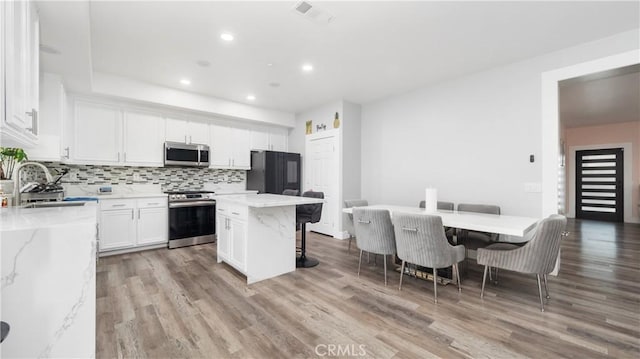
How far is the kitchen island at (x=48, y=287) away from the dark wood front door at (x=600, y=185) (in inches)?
425

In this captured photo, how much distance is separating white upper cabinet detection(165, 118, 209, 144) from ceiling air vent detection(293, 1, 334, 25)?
3232 mm

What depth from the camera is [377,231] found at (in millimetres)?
2906

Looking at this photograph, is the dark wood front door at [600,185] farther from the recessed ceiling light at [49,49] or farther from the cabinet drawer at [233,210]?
the recessed ceiling light at [49,49]

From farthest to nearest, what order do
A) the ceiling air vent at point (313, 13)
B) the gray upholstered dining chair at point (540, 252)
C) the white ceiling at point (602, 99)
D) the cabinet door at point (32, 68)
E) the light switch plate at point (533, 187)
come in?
the white ceiling at point (602, 99), the light switch plate at point (533, 187), the ceiling air vent at point (313, 13), the gray upholstered dining chair at point (540, 252), the cabinet door at point (32, 68)

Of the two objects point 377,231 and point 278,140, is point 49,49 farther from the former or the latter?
point 278,140

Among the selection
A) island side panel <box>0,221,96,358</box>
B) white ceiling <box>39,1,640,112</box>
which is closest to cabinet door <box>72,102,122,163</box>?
white ceiling <box>39,1,640,112</box>

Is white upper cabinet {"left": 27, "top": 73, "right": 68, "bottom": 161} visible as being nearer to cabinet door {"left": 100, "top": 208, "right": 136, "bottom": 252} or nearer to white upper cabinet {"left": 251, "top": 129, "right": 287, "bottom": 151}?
cabinet door {"left": 100, "top": 208, "right": 136, "bottom": 252}

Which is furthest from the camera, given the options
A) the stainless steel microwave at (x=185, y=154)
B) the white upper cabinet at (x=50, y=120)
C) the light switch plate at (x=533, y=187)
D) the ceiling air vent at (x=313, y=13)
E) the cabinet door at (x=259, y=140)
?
the cabinet door at (x=259, y=140)

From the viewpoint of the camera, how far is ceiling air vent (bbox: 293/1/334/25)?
234 cm

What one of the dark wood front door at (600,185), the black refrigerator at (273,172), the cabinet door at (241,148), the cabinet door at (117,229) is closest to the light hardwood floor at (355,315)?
the cabinet door at (117,229)

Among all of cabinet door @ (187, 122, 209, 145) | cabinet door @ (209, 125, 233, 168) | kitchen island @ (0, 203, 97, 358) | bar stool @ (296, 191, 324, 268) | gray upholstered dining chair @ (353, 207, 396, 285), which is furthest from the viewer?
cabinet door @ (209, 125, 233, 168)

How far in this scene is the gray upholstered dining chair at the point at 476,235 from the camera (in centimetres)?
312

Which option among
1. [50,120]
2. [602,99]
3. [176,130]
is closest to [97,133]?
[50,120]

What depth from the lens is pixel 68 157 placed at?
3701mm
